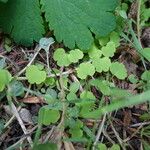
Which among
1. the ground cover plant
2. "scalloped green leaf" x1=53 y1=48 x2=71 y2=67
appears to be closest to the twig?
the ground cover plant

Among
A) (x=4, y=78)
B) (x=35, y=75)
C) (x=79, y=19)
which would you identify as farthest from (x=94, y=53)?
(x=4, y=78)

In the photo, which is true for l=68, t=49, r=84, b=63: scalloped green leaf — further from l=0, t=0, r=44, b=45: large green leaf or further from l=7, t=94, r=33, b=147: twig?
l=7, t=94, r=33, b=147: twig

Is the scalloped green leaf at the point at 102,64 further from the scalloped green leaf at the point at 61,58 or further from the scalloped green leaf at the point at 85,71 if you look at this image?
the scalloped green leaf at the point at 61,58

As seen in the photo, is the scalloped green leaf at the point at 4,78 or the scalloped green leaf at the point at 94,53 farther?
the scalloped green leaf at the point at 94,53

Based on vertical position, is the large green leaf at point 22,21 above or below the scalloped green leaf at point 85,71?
above

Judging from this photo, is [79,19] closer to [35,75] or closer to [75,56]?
[75,56]

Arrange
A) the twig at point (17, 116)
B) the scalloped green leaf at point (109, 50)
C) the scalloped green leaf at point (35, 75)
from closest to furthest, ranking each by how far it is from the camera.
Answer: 1. the twig at point (17, 116)
2. the scalloped green leaf at point (35, 75)
3. the scalloped green leaf at point (109, 50)

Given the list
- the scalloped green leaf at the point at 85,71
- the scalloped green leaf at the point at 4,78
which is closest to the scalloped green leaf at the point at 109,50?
the scalloped green leaf at the point at 85,71
